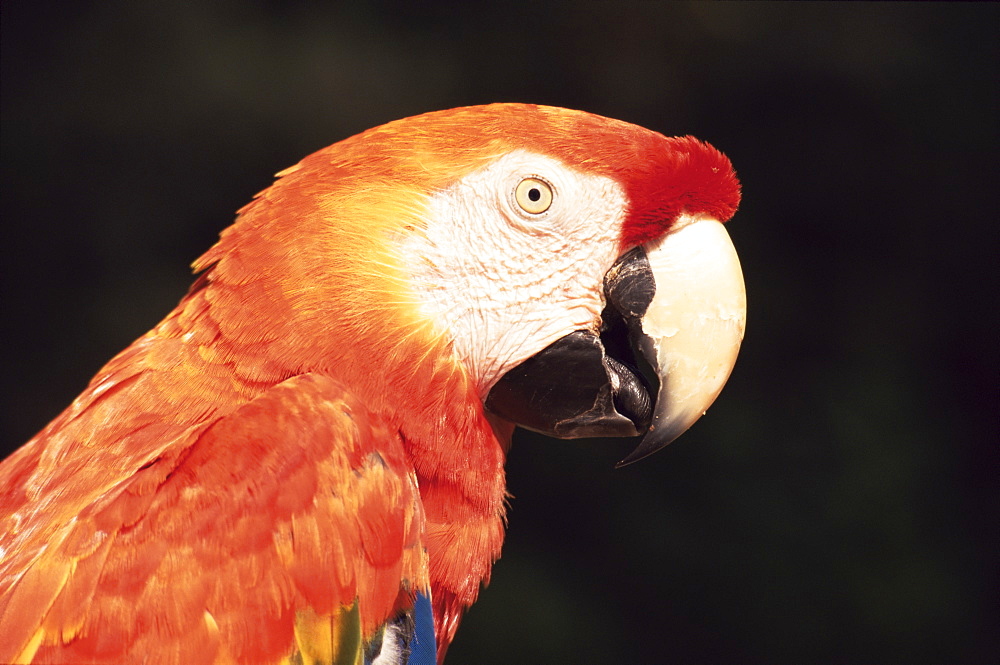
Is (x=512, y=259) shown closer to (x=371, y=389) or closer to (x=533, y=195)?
(x=533, y=195)

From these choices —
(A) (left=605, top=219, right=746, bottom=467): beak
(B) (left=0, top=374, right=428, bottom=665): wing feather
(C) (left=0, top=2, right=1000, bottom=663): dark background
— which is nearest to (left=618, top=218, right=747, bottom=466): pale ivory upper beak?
(A) (left=605, top=219, right=746, bottom=467): beak

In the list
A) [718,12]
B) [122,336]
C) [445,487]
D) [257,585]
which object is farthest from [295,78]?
[257,585]

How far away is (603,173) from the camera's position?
1.07 m

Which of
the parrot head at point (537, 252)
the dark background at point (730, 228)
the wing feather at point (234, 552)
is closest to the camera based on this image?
the wing feather at point (234, 552)

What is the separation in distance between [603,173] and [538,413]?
30 centimetres

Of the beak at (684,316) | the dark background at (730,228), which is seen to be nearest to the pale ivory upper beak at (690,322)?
the beak at (684,316)

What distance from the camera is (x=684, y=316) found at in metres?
1.06

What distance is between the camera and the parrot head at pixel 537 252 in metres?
1.02

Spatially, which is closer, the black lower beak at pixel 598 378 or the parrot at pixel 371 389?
the parrot at pixel 371 389

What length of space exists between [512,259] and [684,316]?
0.21m

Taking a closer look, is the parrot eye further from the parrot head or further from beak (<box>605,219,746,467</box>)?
beak (<box>605,219,746,467</box>)

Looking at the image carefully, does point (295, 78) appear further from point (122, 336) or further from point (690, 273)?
point (690, 273)

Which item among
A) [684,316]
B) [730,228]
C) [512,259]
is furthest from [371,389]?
[730,228]

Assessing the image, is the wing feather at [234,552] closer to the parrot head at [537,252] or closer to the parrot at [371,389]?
the parrot at [371,389]
